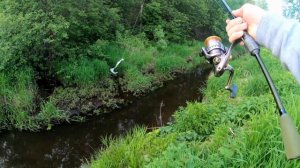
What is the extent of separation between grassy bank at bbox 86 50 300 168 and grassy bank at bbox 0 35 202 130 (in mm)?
3682

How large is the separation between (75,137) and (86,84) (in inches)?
102

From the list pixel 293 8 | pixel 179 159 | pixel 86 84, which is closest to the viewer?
pixel 179 159

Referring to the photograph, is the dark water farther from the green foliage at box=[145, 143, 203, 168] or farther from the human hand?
the human hand

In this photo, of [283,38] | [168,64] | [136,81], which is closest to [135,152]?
[283,38]

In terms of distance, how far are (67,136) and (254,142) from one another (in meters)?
5.46

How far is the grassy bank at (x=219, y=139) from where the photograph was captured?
3.85 meters

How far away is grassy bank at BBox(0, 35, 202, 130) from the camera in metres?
8.82

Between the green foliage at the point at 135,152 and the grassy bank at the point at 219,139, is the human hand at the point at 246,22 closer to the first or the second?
the grassy bank at the point at 219,139

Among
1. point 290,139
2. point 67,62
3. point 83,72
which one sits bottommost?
point 83,72

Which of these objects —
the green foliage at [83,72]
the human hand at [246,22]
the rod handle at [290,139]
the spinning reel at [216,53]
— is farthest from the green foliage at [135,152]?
the green foliage at [83,72]

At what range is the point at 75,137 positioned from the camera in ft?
27.3

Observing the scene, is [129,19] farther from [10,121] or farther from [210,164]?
[210,164]

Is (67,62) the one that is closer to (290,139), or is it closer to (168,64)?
(168,64)

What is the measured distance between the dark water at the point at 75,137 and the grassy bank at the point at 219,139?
1988 mm
